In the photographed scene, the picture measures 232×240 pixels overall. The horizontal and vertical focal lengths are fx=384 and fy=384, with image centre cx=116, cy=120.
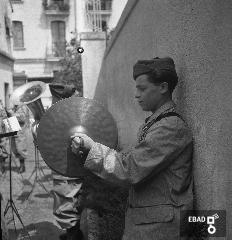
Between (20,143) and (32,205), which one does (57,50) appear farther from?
(32,205)

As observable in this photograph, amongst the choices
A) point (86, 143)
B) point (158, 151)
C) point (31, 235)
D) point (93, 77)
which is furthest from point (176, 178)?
point (93, 77)

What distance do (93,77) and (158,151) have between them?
8926mm

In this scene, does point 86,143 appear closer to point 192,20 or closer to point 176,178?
point 176,178

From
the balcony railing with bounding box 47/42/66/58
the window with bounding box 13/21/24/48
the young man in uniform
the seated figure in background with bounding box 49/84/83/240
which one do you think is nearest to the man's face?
the young man in uniform

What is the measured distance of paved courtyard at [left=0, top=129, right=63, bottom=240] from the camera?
5.08m

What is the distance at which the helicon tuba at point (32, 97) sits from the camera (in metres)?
5.91

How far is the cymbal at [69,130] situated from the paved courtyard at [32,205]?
2.66m

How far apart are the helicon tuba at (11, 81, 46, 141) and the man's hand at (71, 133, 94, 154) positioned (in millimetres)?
3657

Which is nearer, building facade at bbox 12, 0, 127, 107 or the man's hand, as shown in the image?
the man's hand

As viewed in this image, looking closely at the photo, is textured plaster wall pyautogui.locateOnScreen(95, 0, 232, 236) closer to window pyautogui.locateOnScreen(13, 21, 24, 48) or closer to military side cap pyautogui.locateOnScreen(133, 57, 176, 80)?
military side cap pyautogui.locateOnScreen(133, 57, 176, 80)

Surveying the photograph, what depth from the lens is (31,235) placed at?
4.99 m

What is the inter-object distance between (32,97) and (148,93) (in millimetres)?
4403

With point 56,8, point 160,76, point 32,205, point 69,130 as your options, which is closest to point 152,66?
point 160,76

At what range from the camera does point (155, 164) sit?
6.66 feet
